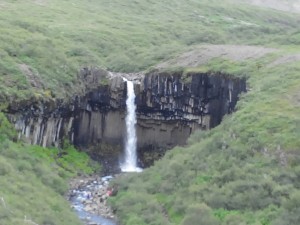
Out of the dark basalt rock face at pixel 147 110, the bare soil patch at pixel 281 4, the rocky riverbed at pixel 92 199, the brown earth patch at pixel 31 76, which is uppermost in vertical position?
the bare soil patch at pixel 281 4

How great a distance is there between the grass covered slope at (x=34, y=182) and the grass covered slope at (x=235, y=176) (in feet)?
16.3

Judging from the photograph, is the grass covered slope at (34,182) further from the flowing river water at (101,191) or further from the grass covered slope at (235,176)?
the grass covered slope at (235,176)

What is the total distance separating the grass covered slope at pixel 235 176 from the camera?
46344 millimetres

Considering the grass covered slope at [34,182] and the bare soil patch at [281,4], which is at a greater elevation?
the bare soil patch at [281,4]

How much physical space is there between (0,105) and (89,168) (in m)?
11.2

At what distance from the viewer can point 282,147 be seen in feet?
164

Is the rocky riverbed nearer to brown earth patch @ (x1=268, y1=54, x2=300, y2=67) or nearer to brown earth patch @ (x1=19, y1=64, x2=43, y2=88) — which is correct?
brown earth patch @ (x1=19, y1=64, x2=43, y2=88)

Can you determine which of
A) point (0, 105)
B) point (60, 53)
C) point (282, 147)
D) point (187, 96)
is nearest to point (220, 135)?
point (282, 147)

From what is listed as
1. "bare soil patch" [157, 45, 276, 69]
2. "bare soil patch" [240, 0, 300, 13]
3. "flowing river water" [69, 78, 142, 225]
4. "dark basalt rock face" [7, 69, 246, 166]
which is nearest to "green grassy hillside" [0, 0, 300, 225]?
"bare soil patch" [157, 45, 276, 69]

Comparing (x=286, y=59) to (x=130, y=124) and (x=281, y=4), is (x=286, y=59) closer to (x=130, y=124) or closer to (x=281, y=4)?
(x=130, y=124)

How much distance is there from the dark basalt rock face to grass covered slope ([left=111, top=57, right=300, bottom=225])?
7.30 meters

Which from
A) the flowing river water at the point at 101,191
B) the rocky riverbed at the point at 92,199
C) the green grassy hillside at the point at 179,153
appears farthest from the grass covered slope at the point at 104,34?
the rocky riverbed at the point at 92,199

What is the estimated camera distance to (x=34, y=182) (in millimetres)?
52625

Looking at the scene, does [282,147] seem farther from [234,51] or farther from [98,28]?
[98,28]
